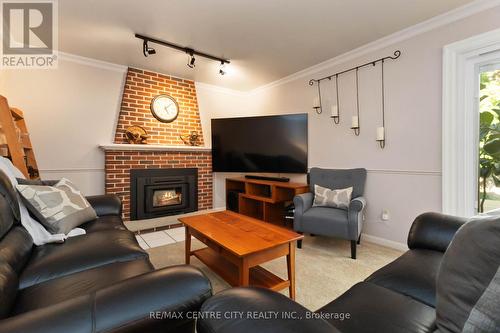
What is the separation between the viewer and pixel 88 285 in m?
1.02

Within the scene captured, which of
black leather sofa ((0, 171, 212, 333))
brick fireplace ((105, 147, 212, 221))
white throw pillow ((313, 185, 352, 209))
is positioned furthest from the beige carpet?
brick fireplace ((105, 147, 212, 221))

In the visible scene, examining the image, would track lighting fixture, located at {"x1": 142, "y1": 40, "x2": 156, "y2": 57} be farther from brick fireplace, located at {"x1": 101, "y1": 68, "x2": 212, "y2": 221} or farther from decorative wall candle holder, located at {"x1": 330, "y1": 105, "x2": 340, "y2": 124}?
decorative wall candle holder, located at {"x1": 330, "y1": 105, "x2": 340, "y2": 124}

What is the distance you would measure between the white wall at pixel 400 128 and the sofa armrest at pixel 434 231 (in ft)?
3.72

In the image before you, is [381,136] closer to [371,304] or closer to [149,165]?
[371,304]

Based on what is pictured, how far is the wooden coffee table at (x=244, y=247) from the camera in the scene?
4.87 feet

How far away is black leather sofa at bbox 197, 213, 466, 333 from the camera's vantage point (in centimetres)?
57

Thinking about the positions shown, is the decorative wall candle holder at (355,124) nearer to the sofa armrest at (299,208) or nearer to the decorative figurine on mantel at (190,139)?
the sofa armrest at (299,208)

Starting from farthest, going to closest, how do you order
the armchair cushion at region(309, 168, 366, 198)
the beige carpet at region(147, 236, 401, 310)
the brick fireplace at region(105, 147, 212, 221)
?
the brick fireplace at region(105, 147, 212, 221)
the armchair cushion at region(309, 168, 366, 198)
the beige carpet at region(147, 236, 401, 310)

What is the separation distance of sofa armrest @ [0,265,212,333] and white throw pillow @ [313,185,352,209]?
2.20 metres

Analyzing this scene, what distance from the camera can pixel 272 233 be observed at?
68.3 inches

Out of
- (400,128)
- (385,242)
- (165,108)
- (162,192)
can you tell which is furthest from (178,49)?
(385,242)

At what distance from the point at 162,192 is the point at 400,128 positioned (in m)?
3.23

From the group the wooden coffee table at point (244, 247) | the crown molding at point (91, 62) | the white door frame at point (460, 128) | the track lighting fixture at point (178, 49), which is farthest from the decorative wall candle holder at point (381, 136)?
the crown molding at point (91, 62)

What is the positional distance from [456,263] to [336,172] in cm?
237
